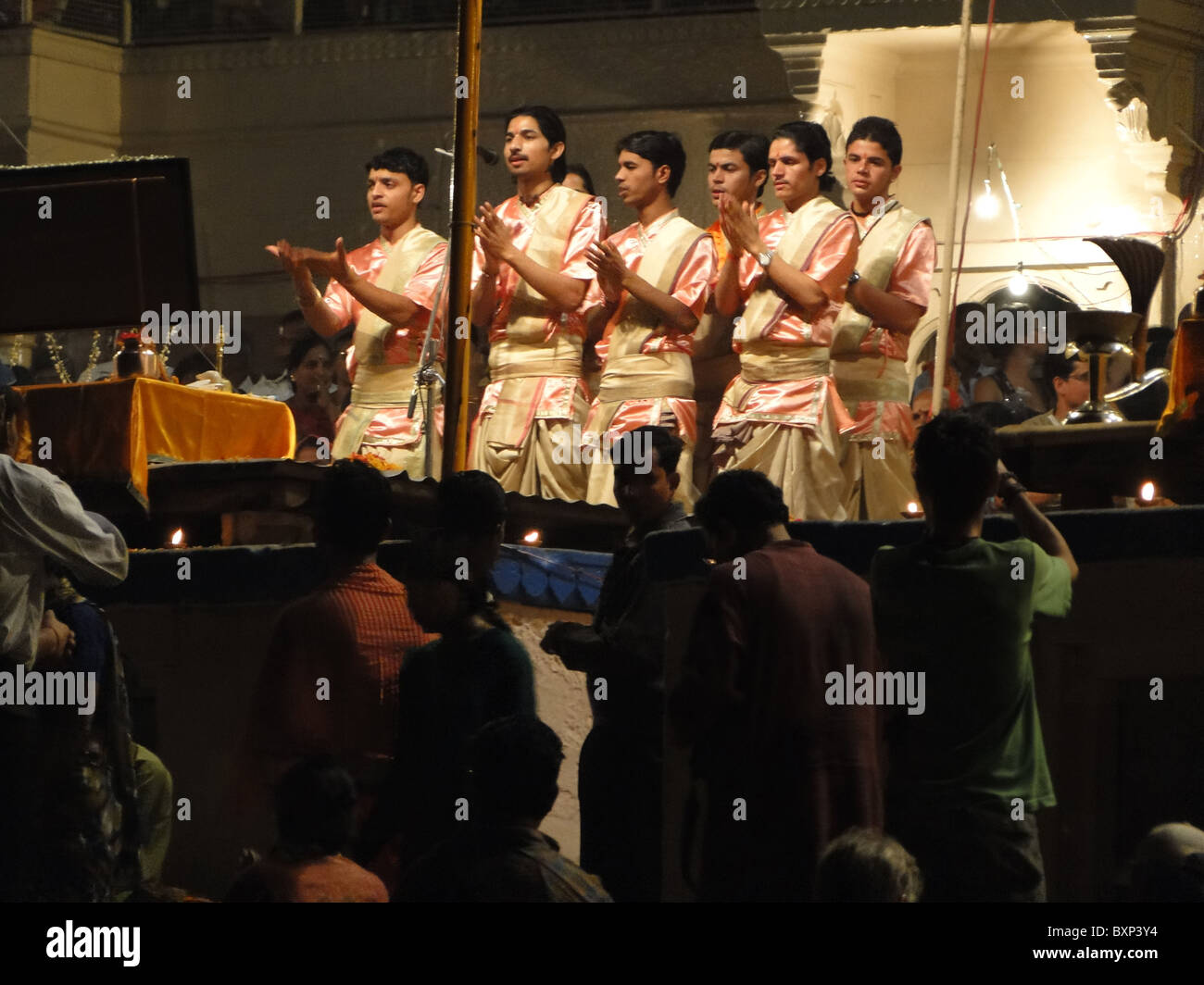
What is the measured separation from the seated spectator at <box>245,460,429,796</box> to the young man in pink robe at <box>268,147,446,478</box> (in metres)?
3.58

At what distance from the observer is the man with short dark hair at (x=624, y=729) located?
217 inches

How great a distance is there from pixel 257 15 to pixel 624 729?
29.3 ft

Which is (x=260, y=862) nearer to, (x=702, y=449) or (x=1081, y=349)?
(x=1081, y=349)

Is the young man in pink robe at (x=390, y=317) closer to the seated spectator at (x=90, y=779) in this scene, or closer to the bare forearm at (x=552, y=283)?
the bare forearm at (x=552, y=283)

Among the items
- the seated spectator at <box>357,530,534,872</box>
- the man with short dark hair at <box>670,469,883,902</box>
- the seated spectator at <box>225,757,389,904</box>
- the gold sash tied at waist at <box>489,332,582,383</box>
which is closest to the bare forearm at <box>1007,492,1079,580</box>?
the man with short dark hair at <box>670,469,883,902</box>

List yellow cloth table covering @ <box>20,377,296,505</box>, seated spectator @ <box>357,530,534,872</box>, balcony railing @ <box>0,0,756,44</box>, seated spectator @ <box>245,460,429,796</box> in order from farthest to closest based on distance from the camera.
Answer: balcony railing @ <box>0,0,756,44</box>, yellow cloth table covering @ <box>20,377,296,505</box>, seated spectator @ <box>245,460,429,796</box>, seated spectator @ <box>357,530,534,872</box>

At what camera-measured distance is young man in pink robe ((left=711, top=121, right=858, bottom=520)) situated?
27.9 feet

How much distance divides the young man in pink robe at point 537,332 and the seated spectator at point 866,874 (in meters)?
4.60

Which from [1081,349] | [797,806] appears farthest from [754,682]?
[1081,349]

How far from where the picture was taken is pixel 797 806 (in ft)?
16.6

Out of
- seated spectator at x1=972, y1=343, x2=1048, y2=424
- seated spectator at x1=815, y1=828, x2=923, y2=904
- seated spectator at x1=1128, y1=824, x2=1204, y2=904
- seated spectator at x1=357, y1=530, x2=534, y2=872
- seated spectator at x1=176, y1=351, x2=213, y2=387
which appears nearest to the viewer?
seated spectator at x1=815, y1=828, x2=923, y2=904

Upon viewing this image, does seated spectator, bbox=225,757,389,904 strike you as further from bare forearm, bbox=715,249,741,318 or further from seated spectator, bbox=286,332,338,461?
seated spectator, bbox=286,332,338,461

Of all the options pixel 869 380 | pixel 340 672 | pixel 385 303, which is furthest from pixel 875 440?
pixel 340 672

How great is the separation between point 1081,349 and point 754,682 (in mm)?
2081
